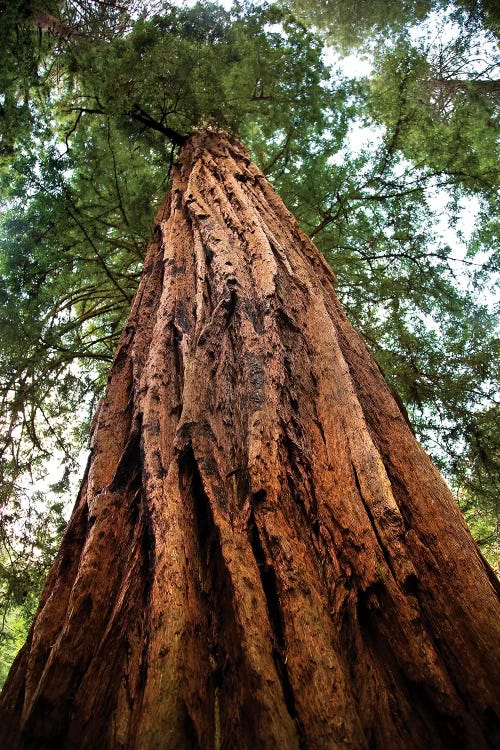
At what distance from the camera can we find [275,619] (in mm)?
1026

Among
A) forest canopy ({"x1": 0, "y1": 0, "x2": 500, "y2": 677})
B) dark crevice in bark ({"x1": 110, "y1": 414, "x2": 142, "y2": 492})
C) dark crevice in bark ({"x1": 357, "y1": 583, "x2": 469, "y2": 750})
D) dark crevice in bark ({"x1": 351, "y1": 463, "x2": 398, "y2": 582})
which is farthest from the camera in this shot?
forest canopy ({"x1": 0, "y1": 0, "x2": 500, "y2": 677})

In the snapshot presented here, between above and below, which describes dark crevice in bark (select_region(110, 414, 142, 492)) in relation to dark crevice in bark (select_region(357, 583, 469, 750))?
above

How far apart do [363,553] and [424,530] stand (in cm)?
30

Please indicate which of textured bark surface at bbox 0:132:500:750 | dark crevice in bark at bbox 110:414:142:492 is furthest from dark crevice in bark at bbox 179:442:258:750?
dark crevice in bark at bbox 110:414:142:492

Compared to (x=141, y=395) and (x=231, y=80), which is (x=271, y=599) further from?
(x=231, y=80)

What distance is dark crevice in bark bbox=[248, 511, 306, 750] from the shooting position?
0.87m

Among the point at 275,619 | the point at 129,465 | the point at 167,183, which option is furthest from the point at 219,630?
the point at 167,183

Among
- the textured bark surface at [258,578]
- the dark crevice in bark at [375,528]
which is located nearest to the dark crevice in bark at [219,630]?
the textured bark surface at [258,578]

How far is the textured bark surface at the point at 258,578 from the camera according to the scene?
89 centimetres

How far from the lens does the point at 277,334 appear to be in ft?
5.93

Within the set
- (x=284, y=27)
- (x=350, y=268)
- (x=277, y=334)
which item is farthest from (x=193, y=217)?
(x=284, y=27)

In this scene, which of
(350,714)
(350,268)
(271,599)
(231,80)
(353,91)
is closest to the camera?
(350,714)

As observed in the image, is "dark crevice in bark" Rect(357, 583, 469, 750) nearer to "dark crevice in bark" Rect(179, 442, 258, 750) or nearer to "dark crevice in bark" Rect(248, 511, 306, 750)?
"dark crevice in bark" Rect(248, 511, 306, 750)

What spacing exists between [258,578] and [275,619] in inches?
3.8
